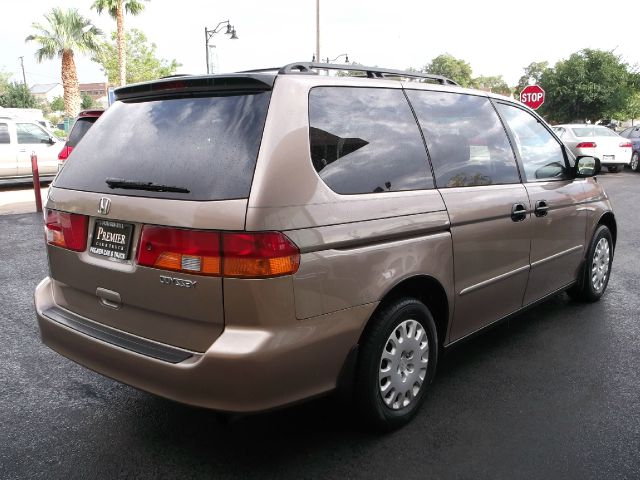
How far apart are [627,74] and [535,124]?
1141 inches

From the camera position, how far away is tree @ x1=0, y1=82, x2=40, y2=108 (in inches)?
2679

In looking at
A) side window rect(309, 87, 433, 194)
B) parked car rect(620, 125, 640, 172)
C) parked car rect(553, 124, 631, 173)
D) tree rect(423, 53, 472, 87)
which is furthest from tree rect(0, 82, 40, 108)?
side window rect(309, 87, 433, 194)

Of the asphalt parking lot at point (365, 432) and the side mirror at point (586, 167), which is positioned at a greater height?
the side mirror at point (586, 167)

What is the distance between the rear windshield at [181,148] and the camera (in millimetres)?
2389

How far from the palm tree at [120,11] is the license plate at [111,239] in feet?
86.7

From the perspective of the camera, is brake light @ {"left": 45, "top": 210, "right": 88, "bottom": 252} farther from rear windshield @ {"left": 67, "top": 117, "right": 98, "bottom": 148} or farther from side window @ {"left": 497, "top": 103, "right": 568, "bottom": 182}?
rear windshield @ {"left": 67, "top": 117, "right": 98, "bottom": 148}

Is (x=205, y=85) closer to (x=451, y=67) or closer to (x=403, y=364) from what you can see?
(x=403, y=364)

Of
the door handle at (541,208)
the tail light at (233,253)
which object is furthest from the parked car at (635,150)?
the tail light at (233,253)

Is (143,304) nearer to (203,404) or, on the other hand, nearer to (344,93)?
(203,404)

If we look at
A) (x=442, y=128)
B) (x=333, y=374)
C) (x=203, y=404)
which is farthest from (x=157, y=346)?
(x=442, y=128)

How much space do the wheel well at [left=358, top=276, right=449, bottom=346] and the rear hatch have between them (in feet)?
2.96

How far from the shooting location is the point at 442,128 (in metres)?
3.35

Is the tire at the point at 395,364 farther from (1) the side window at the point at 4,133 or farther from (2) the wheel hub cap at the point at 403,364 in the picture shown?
(1) the side window at the point at 4,133

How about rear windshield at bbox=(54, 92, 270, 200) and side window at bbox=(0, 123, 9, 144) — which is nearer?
rear windshield at bbox=(54, 92, 270, 200)
